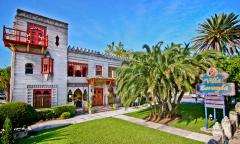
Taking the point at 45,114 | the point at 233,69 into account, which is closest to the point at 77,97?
the point at 45,114

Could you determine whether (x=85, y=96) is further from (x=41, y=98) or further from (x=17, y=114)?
(x=17, y=114)

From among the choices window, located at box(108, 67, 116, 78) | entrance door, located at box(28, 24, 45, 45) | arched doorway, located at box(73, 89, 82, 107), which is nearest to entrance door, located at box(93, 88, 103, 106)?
arched doorway, located at box(73, 89, 82, 107)

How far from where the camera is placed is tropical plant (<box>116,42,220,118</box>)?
38.6 ft

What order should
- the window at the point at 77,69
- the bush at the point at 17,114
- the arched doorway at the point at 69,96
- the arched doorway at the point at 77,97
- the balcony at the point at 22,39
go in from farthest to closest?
the arched doorway at the point at 77,97, the window at the point at 77,69, the arched doorway at the point at 69,96, the balcony at the point at 22,39, the bush at the point at 17,114

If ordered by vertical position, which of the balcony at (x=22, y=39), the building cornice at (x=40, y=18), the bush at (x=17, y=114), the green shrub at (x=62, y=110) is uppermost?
the building cornice at (x=40, y=18)

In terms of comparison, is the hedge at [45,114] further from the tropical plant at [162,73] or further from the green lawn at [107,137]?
the tropical plant at [162,73]

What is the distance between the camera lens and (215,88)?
10.9m

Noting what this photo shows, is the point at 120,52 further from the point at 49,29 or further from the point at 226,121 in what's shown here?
the point at 226,121

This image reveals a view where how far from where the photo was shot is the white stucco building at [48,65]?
1498cm

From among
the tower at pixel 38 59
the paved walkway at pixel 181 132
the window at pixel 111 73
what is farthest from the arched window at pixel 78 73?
the paved walkway at pixel 181 132

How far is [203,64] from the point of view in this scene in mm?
12875

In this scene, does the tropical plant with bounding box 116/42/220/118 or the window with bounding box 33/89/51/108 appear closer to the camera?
the tropical plant with bounding box 116/42/220/118

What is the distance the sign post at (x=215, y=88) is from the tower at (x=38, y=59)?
14.9 meters

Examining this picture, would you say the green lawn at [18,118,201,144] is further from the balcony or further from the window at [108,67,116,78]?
the window at [108,67,116,78]
